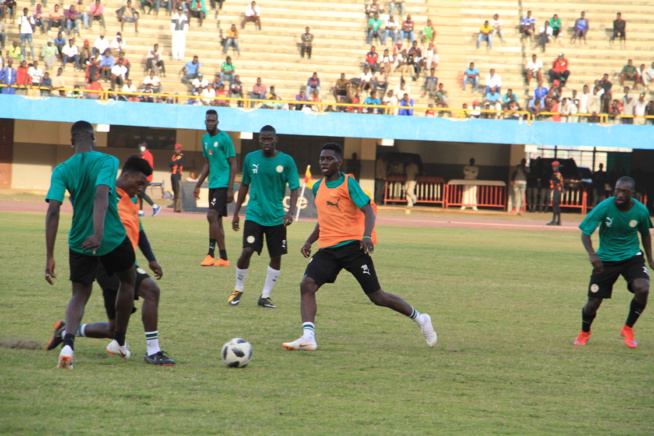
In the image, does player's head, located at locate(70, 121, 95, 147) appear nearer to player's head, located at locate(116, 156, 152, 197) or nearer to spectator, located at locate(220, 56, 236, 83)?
player's head, located at locate(116, 156, 152, 197)

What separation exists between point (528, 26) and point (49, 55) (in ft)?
69.8

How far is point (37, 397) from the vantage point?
5.43 metres

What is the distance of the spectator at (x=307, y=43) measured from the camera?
121 feet

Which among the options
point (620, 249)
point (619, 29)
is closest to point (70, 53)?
point (619, 29)

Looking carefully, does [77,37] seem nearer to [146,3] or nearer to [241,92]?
[146,3]

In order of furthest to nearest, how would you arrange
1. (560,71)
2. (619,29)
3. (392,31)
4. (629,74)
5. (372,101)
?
(619,29) → (392,31) → (629,74) → (560,71) → (372,101)

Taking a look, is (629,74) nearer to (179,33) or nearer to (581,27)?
(581,27)

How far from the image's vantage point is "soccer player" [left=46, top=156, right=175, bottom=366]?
21.6 ft

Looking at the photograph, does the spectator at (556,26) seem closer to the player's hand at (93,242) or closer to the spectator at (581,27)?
the spectator at (581,27)

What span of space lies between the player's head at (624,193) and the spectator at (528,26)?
31863 millimetres

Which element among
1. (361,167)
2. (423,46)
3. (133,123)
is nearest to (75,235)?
(133,123)

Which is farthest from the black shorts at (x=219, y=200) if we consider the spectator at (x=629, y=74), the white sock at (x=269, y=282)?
the spectator at (x=629, y=74)

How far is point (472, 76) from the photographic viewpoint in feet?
119

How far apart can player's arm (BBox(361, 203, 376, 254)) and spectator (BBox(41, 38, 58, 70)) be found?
2923cm
